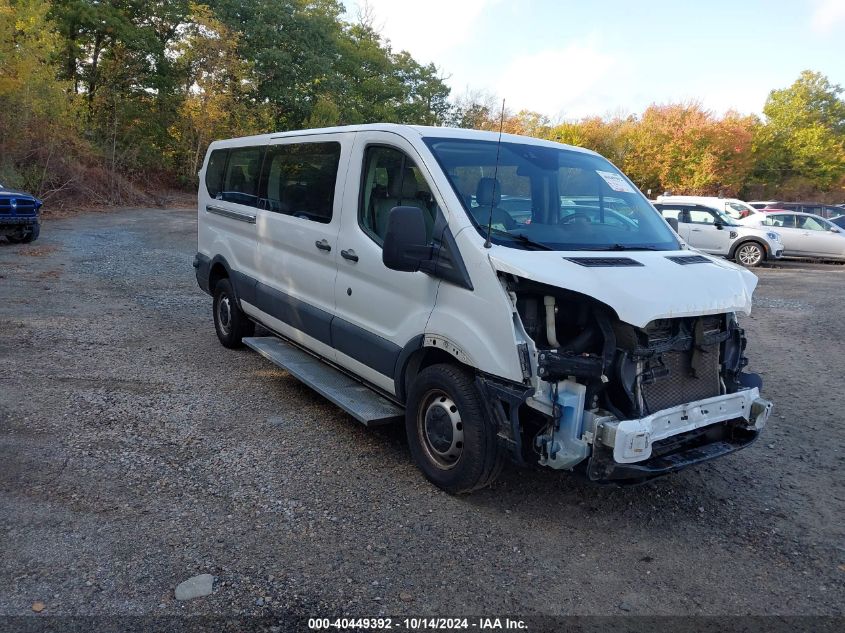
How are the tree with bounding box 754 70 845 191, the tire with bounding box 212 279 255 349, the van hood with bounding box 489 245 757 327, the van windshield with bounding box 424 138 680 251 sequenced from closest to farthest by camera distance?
the van hood with bounding box 489 245 757 327 < the van windshield with bounding box 424 138 680 251 < the tire with bounding box 212 279 255 349 < the tree with bounding box 754 70 845 191

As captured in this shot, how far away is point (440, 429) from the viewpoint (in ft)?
12.9

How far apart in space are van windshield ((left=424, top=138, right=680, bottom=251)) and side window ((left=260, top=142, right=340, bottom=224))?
3.53 ft

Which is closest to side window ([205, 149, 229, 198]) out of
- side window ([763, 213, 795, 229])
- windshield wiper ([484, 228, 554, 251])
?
windshield wiper ([484, 228, 554, 251])

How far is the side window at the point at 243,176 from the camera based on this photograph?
6.13 meters

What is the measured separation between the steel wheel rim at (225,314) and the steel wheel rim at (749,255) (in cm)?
1468

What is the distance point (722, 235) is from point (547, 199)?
14815 millimetres

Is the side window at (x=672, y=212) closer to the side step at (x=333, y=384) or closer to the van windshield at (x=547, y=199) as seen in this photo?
the van windshield at (x=547, y=199)

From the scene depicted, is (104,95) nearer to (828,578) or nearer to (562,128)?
(562,128)

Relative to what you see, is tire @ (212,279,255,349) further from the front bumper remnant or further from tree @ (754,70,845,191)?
tree @ (754,70,845,191)

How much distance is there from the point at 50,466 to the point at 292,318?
2076 millimetres

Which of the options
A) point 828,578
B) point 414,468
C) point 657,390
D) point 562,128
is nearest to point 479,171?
point 657,390

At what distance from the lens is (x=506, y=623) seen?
2.90 meters

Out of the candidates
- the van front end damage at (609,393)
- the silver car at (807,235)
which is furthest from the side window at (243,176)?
the silver car at (807,235)

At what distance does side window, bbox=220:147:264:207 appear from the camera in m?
6.13
